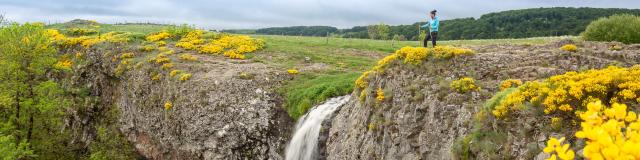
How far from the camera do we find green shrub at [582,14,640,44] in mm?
25984

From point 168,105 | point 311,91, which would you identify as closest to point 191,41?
point 168,105

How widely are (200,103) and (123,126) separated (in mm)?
9071

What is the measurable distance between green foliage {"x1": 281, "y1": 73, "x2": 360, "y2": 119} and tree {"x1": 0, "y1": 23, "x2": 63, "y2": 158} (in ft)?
49.7

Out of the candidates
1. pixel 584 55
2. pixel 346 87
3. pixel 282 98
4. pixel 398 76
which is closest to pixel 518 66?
pixel 584 55

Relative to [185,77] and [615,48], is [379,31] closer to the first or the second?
[185,77]

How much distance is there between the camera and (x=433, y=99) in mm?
15633

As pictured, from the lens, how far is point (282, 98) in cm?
2692

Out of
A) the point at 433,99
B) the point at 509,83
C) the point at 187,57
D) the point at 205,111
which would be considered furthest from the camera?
the point at 187,57

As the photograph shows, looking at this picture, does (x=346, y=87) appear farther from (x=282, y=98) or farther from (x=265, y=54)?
(x=265, y=54)

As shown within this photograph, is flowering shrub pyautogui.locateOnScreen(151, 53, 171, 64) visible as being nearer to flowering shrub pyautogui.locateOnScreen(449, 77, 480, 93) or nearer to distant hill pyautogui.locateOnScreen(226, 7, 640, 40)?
flowering shrub pyautogui.locateOnScreen(449, 77, 480, 93)

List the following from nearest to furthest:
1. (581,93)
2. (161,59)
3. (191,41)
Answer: (581,93) → (161,59) → (191,41)

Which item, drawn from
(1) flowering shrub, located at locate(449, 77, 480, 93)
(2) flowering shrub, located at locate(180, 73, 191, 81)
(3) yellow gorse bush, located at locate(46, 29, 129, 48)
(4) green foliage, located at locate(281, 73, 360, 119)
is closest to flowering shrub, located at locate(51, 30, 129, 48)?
(3) yellow gorse bush, located at locate(46, 29, 129, 48)

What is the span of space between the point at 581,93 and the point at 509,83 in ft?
12.9

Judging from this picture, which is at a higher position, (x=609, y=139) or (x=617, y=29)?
(x=617, y=29)
